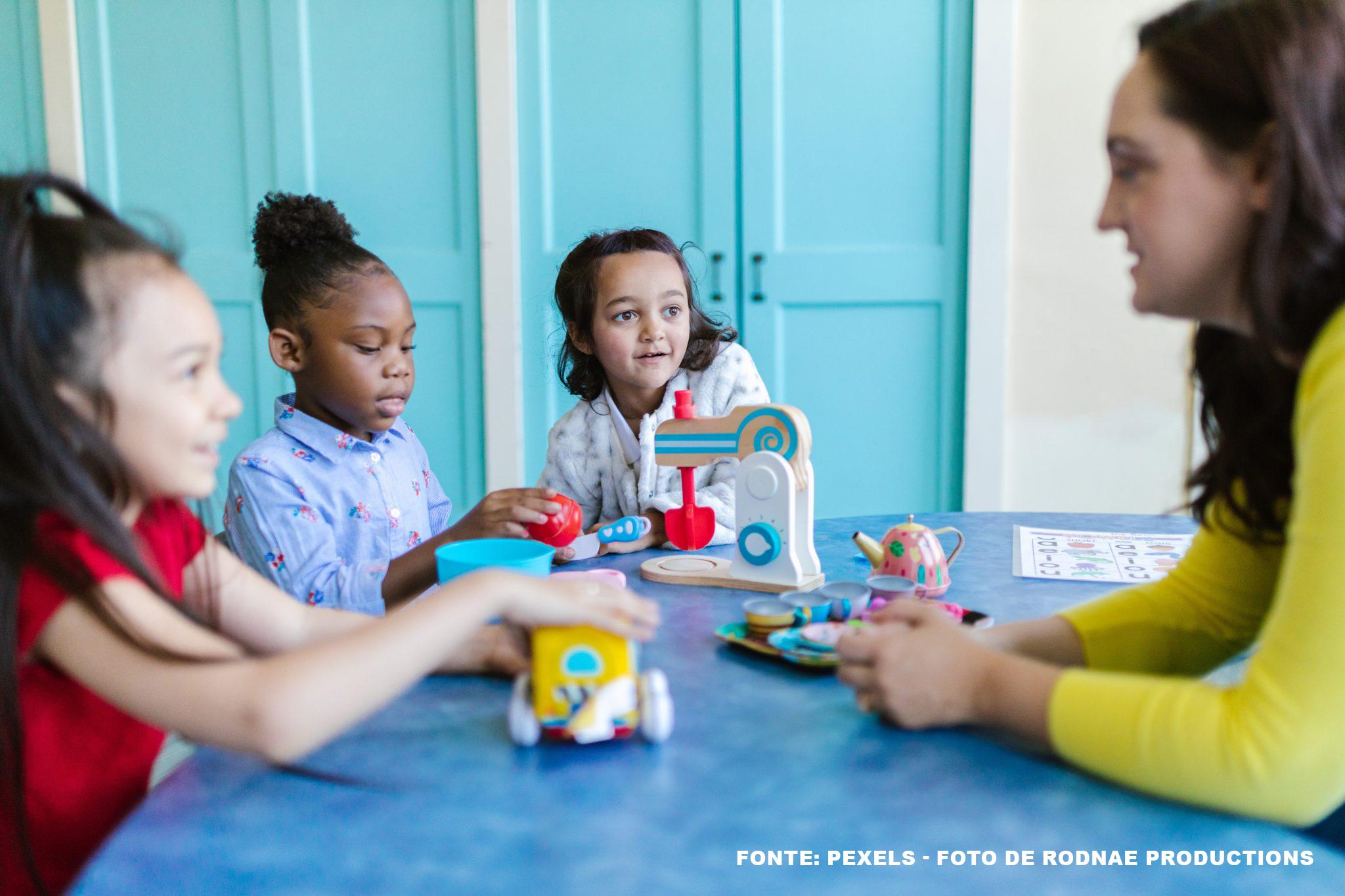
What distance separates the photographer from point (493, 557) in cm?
100

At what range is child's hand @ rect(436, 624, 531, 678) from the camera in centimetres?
84

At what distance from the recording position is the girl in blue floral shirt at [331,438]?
1.33 meters

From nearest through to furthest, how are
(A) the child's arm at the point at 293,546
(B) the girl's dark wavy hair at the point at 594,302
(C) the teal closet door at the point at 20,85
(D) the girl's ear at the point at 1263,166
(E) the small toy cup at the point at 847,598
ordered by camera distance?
(D) the girl's ear at the point at 1263,166 < (E) the small toy cup at the point at 847,598 < (A) the child's arm at the point at 293,546 < (B) the girl's dark wavy hair at the point at 594,302 < (C) the teal closet door at the point at 20,85

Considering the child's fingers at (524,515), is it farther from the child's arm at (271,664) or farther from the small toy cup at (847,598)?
the child's arm at (271,664)

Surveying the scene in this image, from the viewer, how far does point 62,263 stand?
0.69 meters

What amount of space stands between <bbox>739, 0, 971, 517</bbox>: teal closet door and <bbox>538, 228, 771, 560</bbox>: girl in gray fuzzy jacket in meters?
0.99

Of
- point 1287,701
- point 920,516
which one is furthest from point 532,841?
point 920,516

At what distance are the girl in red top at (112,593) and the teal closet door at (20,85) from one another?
2.85 metres

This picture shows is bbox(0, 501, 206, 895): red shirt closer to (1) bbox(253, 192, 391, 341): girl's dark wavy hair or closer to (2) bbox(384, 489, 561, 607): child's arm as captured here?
(2) bbox(384, 489, 561, 607): child's arm

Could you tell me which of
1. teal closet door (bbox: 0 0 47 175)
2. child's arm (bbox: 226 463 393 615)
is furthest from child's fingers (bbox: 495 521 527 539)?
teal closet door (bbox: 0 0 47 175)

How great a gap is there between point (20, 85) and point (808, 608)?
326 cm

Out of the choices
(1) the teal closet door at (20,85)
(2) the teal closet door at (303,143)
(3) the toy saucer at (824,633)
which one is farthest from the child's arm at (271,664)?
(1) the teal closet door at (20,85)

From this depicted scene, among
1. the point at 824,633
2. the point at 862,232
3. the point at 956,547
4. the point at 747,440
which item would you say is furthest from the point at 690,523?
the point at 862,232

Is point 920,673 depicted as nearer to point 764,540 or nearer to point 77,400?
point 764,540
